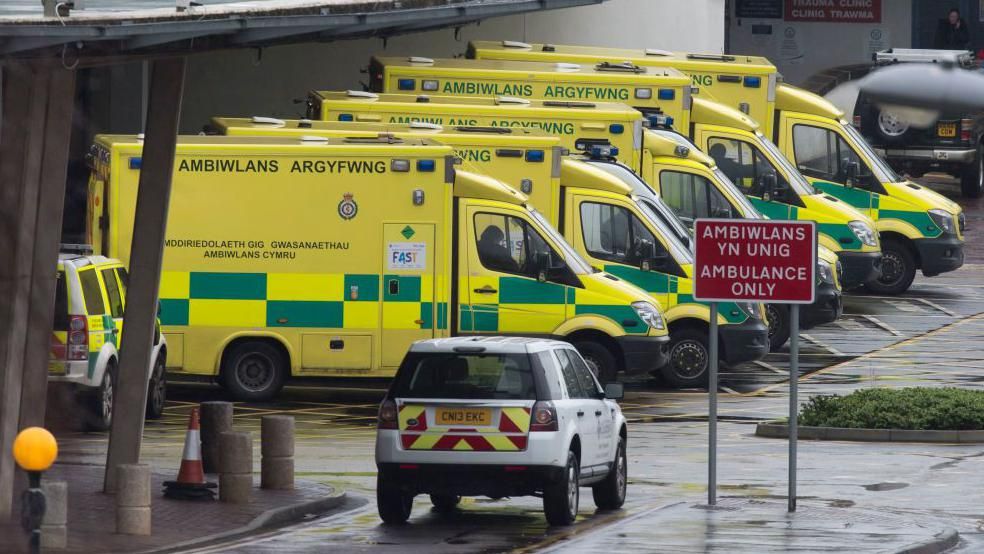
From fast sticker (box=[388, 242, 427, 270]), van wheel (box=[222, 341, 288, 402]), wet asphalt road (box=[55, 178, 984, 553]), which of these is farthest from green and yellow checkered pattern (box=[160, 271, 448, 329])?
wet asphalt road (box=[55, 178, 984, 553])

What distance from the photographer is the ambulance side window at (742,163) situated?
104ft

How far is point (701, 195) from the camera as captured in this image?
96.5 feet

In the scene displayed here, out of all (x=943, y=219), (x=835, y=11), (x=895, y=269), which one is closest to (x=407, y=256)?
(x=943, y=219)

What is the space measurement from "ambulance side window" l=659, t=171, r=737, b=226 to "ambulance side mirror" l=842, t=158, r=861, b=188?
4.48 m

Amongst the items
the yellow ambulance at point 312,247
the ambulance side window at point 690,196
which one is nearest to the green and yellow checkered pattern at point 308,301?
the yellow ambulance at point 312,247

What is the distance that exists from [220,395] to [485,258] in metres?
3.69

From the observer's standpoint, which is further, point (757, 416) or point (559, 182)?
point (559, 182)

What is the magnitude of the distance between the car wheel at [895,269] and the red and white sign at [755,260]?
16927 millimetres

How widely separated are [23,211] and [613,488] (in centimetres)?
527

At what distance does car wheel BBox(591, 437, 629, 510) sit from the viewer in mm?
17906

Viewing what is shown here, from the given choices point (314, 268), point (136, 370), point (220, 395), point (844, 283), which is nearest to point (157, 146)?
point (136, 370)

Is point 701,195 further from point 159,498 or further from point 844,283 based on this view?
point 159,498

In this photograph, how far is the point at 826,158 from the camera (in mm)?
33625

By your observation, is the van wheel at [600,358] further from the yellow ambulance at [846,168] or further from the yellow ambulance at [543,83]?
the yellow ambulance at [846,168]
